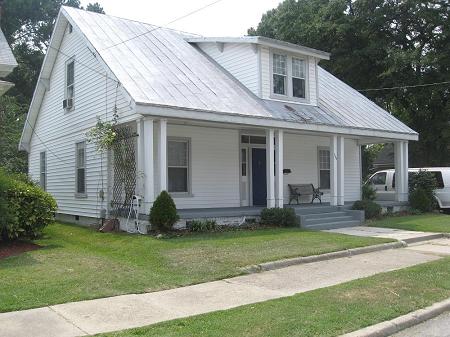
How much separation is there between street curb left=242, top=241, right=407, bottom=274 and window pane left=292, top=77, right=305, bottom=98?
7.40m

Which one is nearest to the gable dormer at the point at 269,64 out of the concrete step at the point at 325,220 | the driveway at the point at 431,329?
the concrete step at the point at 325,220

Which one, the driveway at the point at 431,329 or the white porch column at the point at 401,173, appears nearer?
the driveway at the point at 431,329

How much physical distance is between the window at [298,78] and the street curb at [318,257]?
744 cm

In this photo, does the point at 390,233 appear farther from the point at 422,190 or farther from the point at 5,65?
the point at 5,65

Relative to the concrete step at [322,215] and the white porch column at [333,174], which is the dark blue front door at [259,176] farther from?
the concrete step at [322,215]

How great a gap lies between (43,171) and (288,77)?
1071 cm

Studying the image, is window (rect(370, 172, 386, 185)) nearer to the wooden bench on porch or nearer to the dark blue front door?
the wooden bench on porch

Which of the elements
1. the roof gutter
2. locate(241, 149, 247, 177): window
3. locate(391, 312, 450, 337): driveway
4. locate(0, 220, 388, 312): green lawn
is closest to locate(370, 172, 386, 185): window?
the roof gutter

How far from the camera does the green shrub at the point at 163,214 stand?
12.5m

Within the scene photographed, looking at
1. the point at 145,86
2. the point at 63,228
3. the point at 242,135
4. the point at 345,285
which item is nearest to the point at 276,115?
the point at 242,135

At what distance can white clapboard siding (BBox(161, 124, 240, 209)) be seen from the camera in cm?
1627

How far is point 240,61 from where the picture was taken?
1780cm

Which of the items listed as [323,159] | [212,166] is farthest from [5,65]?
[323,159]

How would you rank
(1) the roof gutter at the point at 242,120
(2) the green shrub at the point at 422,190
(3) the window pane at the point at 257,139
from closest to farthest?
(1) the roof gutter at the point at 242,120 → (3) the window pane at the point at 257,139 → (2) the green shrub at the point at 422,190
